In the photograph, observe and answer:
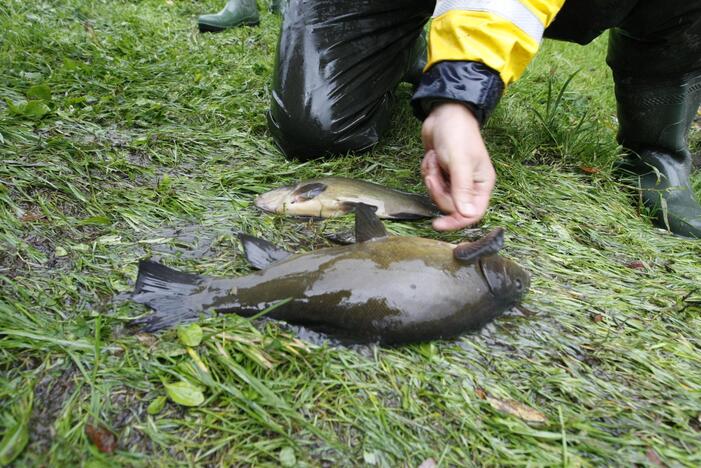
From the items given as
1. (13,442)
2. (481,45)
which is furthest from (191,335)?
(481,45)

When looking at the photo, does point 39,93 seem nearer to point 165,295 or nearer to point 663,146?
point 165,295

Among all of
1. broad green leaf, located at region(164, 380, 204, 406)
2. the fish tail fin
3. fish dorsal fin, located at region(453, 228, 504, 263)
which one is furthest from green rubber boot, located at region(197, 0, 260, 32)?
broad green leaf, located at region(164, 380, 204, 406)

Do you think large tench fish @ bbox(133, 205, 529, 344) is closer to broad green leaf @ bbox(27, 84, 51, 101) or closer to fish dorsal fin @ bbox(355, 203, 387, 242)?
fish dorsal fin @ bbox(355, 203, 387, 242)

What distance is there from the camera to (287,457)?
148 centimetres

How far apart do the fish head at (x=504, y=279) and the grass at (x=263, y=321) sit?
0.12 meters

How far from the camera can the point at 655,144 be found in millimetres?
3408

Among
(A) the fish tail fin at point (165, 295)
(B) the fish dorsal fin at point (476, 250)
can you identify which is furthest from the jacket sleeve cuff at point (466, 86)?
(A) the fish tail fin at point (165, 295)

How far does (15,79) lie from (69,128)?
0.73m

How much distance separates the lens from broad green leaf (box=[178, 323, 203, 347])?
1.70 meters

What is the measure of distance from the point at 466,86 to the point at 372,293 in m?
1.00

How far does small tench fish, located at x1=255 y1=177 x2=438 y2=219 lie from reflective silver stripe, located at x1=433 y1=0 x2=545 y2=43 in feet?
3.34

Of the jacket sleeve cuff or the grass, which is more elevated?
the jacket sleeve cuff

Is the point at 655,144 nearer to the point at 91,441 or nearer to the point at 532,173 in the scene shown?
the point at 532,173

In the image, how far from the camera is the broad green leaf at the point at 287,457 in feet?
4.82
